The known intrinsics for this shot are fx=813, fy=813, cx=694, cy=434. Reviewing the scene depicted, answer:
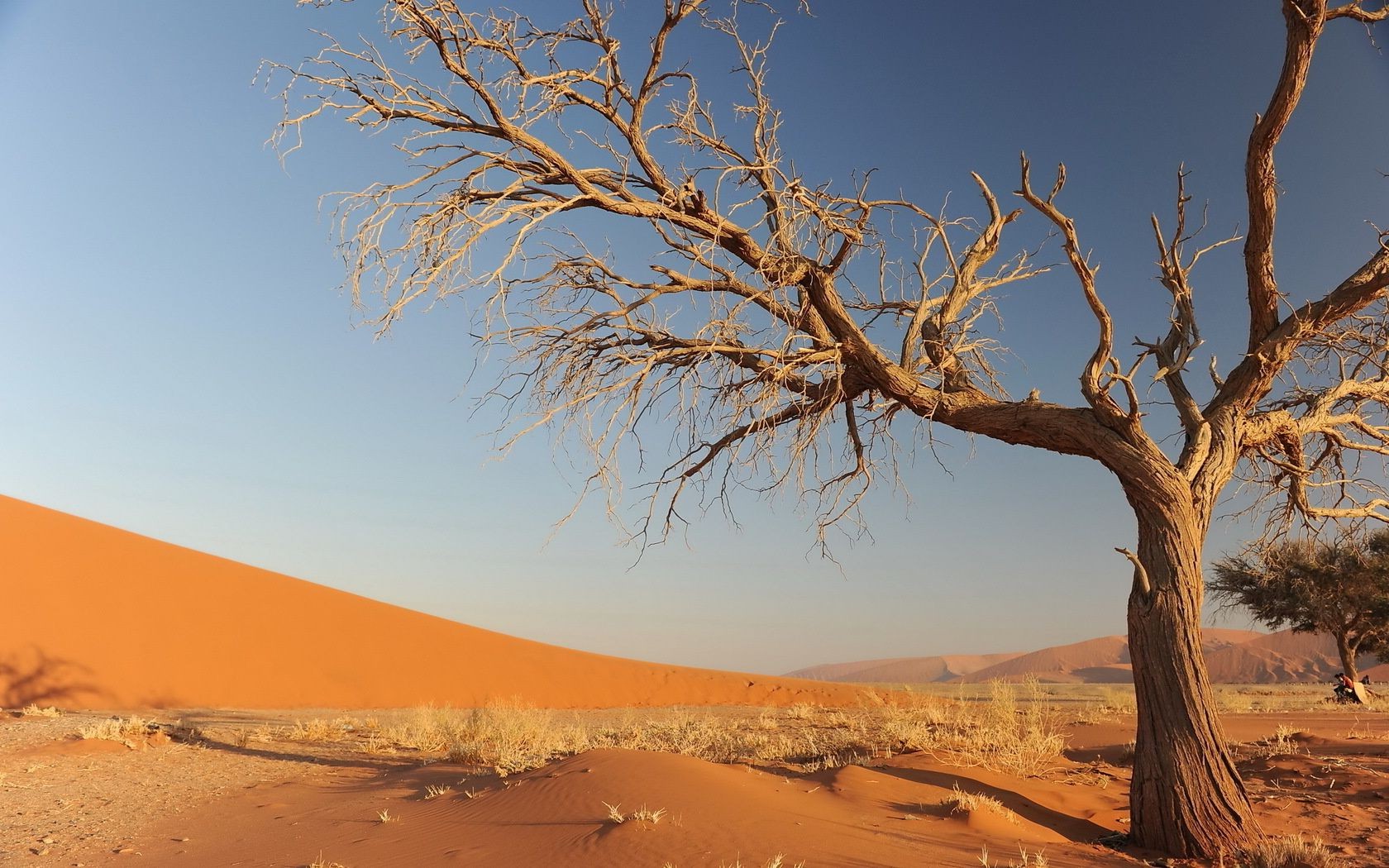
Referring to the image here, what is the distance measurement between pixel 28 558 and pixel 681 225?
3311cm

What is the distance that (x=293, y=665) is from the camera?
28.6 m

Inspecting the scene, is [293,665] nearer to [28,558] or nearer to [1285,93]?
[28,558]

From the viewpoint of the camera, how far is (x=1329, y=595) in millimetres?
22859

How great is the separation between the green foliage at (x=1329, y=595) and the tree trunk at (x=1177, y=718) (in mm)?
17772

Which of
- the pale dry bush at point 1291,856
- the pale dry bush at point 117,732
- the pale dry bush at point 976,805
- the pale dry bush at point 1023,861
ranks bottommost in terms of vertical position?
the pale dry bush at point 1291,856

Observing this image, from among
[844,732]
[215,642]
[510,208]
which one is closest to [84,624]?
[215,642]

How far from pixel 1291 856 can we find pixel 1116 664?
379ft

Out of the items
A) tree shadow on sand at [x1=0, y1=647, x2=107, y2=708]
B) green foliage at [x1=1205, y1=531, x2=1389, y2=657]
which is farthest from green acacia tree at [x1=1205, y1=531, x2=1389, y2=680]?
tree shadow on sand at [x1=0, y1=647, x2=107, y2=708]

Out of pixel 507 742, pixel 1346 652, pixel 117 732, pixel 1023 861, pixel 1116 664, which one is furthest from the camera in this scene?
pixel 1116 664

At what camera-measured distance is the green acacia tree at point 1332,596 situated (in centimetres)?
2203

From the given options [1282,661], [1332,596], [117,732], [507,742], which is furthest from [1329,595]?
[1282,661]

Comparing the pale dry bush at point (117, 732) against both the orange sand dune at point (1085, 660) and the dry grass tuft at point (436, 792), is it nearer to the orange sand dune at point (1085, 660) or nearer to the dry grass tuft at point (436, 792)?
the dry grass tuft at point (436, 792)

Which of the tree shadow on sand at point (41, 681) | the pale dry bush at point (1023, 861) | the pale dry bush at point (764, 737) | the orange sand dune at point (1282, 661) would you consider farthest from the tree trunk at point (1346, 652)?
the orange sand dune at point (1282, 661)

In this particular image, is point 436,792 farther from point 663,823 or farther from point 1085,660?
point 1085,660
